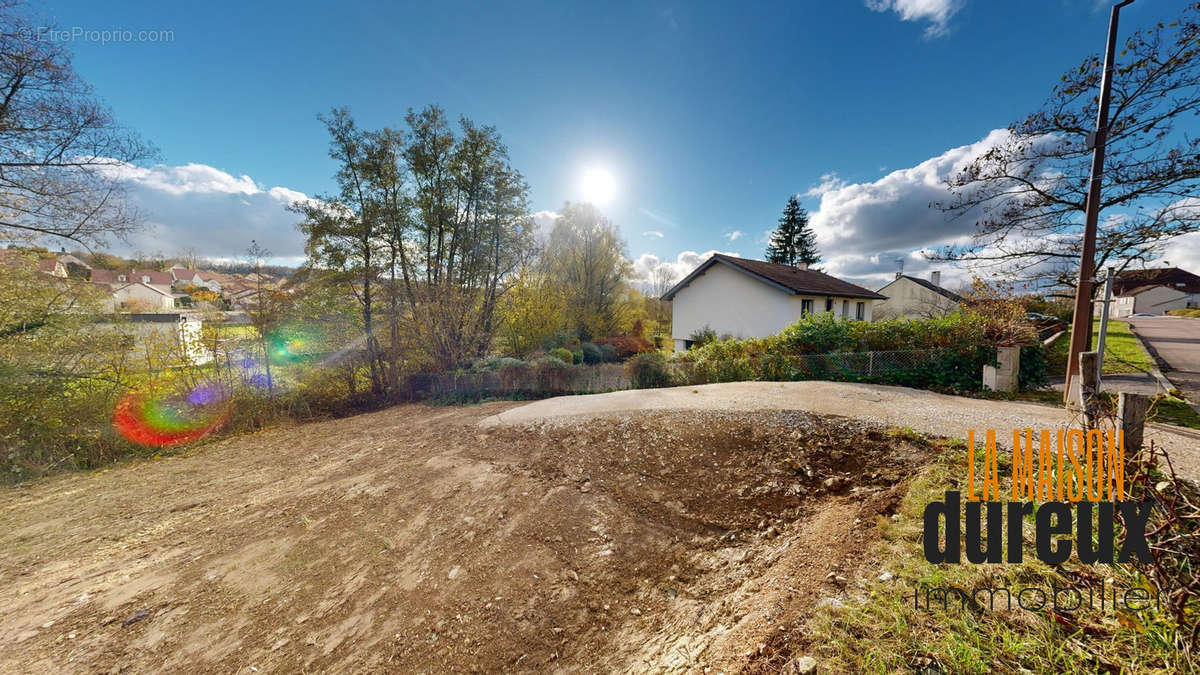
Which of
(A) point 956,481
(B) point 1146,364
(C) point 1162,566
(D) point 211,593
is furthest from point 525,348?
(B) point 1146,364

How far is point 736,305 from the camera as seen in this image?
51.8 ft

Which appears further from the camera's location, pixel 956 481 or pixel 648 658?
pixel 956 481

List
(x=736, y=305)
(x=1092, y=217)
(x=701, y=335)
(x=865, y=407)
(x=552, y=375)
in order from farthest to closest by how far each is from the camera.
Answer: (x=701, y=335) < (x=736, y=305) < (x=552, y=375) < (x=865, y=407) < (x=1092, y=217)

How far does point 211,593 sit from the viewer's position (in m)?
2.79

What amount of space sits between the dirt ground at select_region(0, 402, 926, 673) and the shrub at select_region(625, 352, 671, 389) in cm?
443

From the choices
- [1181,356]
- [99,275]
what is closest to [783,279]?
[1181,356]

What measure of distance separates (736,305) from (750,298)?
2.18 ft

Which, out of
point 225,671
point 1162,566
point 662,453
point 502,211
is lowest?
point 225,671

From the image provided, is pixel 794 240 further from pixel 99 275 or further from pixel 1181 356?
pixel 99 275

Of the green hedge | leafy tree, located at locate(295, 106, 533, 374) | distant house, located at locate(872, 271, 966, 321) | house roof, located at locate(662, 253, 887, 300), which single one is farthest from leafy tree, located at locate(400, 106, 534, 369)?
distant house, located at locate(872, 271, 966, 321)

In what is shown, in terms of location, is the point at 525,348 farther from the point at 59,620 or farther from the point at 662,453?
the point at 59,620

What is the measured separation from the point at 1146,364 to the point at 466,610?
17.1 metres

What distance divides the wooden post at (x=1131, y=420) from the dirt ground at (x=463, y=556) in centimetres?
133

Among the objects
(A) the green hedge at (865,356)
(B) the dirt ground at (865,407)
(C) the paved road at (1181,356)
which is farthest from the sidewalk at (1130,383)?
(B) the dirt ground at (865,407)
